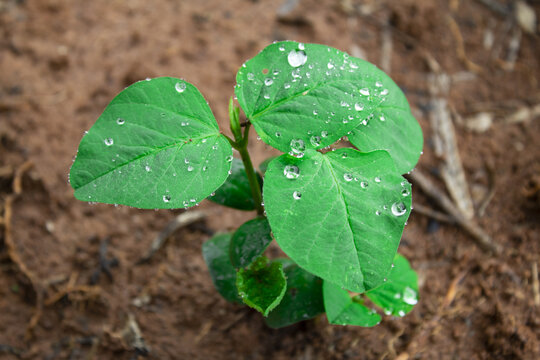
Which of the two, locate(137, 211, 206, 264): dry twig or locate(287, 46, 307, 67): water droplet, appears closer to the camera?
locate(287, 46, 307, 67): water droplet

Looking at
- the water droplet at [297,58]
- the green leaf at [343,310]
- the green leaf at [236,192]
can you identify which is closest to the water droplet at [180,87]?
the water droplet at [297,58]

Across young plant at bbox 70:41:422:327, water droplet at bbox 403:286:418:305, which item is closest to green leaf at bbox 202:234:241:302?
young plant at bbox 70:41:422:327

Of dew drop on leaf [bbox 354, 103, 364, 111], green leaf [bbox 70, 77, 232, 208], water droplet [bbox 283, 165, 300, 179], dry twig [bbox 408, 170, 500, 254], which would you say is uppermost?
green leaf [bbox 70, 77, 232, 208]

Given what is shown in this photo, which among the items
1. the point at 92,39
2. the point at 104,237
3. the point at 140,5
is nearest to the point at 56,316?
the point at 104,237

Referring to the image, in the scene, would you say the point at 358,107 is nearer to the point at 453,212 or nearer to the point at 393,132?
the point at 393,132

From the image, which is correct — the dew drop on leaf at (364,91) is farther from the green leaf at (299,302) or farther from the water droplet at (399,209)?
the green leaf at (299,302)

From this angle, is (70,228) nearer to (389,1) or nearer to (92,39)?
(92,39)

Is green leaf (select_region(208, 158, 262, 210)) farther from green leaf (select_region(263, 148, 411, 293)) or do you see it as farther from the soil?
the soil

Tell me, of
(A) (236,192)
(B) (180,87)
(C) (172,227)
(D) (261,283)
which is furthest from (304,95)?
(C) (172,227)
